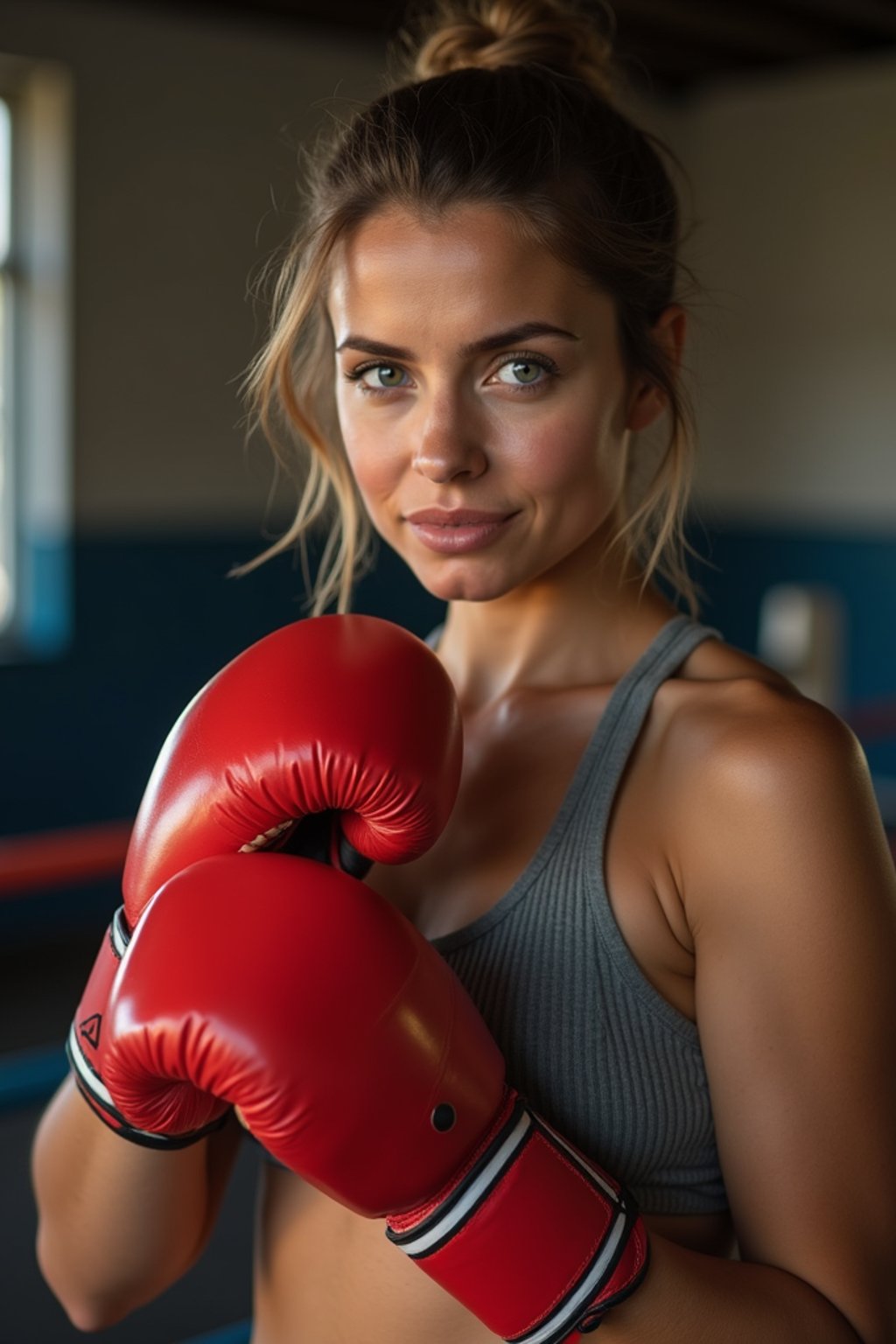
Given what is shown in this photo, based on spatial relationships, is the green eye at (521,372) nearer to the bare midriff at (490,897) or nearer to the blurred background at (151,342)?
the bare midriff at (490,897)

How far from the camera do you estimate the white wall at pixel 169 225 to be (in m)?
5.00

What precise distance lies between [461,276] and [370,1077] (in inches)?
21.6

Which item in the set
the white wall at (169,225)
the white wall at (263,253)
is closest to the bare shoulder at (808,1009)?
the white wall at (263,253)

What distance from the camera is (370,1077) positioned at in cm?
86

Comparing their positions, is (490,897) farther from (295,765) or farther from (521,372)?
(521,372)

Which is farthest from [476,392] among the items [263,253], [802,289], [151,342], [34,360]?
[802,289]

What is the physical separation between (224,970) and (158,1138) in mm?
269

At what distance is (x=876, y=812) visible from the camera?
100 cm

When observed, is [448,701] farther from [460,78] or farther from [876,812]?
[460,78]

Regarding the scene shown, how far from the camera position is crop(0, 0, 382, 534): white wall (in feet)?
16.4

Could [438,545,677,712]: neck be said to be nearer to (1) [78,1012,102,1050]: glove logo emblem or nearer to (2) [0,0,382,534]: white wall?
(1) [78,1012,102,1050]: glove logo emblem

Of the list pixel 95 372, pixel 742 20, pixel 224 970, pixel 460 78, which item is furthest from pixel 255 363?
pixel 742 20

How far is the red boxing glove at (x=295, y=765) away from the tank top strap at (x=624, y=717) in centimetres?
11

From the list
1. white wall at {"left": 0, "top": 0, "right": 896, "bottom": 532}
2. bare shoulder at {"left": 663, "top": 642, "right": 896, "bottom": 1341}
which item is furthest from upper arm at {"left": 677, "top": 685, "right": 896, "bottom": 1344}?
white wall at {"left": 0, "top": 0, "right": 896, "bottom": 532}
